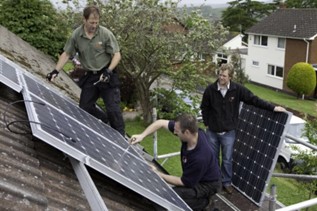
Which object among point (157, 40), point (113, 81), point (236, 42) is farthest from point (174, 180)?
point (236, 42)

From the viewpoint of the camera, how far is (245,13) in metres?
60.8

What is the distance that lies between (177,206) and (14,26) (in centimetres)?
1301

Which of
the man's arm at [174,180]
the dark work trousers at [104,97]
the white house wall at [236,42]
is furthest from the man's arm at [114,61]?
the white house wall at [236,42]

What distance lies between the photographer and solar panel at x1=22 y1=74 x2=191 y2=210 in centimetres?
295

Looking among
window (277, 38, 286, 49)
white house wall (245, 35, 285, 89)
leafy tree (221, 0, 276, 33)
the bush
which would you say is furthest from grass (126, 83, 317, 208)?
leafy tree (221, 0, 276, 33)

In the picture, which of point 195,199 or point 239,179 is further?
point 239,179

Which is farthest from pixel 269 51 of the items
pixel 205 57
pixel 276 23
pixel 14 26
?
pixel 14 26

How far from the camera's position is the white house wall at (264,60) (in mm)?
41281

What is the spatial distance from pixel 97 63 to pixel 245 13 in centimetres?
5813

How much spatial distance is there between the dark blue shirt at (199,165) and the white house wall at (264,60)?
37947 millimetres

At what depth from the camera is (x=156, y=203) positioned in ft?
11.0

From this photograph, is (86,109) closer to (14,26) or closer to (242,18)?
(14,26)

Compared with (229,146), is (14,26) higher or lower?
higher

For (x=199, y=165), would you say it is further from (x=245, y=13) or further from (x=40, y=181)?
(x=245, y=13)
